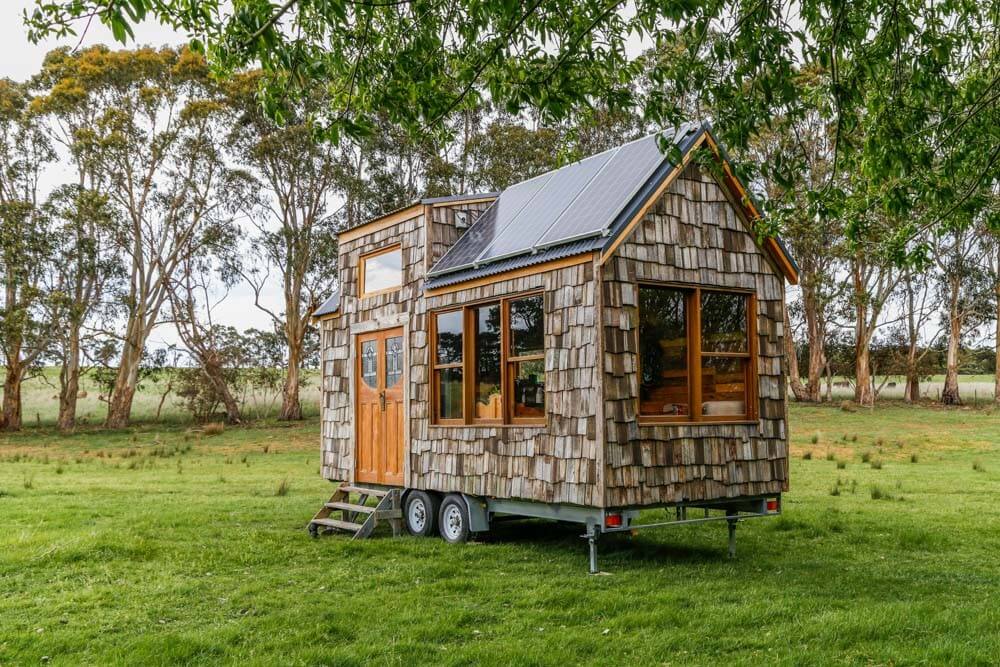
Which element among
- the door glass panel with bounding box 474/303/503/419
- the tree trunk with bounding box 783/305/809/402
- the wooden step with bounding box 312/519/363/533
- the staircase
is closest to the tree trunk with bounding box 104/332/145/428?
the tree trunk with bounding box 783/305/809/402

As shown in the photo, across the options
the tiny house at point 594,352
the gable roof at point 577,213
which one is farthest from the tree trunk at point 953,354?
the gable roof at point 577,213

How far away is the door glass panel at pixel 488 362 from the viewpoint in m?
11.6

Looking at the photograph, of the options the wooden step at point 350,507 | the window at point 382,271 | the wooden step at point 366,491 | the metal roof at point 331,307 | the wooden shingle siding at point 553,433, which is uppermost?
the window at point 382,271

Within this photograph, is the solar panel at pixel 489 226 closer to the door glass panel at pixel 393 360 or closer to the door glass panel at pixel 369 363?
the door glass panel at pixel 393 360

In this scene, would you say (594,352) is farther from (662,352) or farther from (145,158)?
(145,158)

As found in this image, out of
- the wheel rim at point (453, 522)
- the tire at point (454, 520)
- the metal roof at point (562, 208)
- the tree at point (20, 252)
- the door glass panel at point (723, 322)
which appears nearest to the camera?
the metal roof at point (562, 208)

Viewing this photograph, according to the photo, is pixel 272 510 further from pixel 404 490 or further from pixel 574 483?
pixel 574 483

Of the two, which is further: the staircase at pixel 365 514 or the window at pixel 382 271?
the window at pixel 382 271

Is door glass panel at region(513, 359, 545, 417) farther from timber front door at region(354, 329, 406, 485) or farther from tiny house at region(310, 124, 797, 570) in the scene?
timber front door at region(354, 329, 406, 485)

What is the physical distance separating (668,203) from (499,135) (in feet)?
90.3

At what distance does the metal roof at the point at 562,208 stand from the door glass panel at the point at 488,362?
24.2 inches

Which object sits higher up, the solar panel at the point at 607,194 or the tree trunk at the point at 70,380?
the solar panel at the point at 607,194

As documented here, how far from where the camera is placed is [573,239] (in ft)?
34.1

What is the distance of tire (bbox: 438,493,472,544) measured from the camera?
1183 cm
